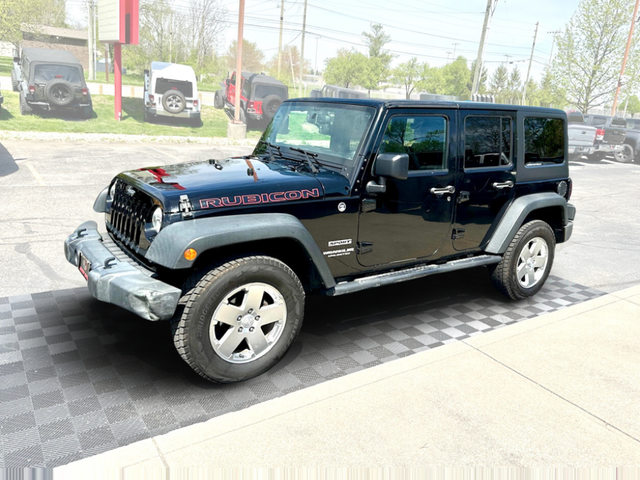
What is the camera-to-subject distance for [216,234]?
3172mm

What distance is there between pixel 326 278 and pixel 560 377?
5.83 ft

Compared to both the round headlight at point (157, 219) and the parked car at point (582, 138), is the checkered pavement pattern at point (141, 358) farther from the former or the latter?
the parked car at point (582, 138)

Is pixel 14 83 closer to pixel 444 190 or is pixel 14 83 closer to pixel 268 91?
pixel 268 91

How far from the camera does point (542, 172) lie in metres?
5.28

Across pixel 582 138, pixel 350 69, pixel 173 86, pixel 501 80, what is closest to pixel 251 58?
pixel 350 69

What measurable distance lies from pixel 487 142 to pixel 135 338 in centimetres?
344

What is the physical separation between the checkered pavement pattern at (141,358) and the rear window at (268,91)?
19021 millimetres

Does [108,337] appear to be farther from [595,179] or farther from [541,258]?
[595,179]

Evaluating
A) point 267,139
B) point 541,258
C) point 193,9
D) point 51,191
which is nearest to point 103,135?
point 51,191

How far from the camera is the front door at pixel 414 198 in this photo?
4.05 m

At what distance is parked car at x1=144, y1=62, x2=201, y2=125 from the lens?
2103cm

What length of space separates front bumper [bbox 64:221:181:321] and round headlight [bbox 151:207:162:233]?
0.30 m

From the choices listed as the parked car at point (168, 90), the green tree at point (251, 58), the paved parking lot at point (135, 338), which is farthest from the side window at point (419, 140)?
the green tree at point (251, 58)

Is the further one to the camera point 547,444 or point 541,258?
point 541,258
